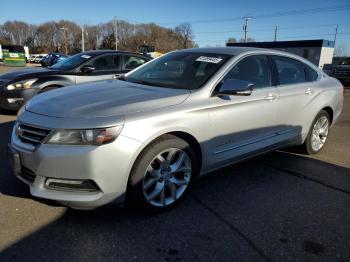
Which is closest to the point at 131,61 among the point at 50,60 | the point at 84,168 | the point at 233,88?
the point at 233,88

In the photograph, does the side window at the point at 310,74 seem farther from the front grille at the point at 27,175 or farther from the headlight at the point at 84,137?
the front grille at the point at 27,175

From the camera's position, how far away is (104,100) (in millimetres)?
3172

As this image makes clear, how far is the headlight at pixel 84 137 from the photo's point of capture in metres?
2.74

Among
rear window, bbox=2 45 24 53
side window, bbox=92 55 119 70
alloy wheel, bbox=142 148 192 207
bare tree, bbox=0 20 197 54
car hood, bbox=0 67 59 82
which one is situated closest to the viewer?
alloy wheel, bbox=142 148 192 207

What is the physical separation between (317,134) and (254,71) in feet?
6.06

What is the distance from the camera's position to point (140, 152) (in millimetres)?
2938

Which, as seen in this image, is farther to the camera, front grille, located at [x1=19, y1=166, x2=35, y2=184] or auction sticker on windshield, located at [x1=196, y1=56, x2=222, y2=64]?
auction sticker on windshield, located at [x1=196, y1=56, x2=222, y2=64]

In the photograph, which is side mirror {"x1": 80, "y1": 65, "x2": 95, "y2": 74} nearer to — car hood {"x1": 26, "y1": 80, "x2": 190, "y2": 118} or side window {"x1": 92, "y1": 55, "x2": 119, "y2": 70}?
side window {"x1": 92, "y1": 55, "x2": 119, "y2": 70}

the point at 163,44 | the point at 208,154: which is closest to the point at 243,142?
the point at 208,154

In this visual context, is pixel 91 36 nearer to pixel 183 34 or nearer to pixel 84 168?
pixel 183 34

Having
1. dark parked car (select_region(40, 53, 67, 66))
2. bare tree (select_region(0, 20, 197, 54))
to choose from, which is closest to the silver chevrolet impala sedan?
dark parked car (select_region(40, 53, 67, 66))

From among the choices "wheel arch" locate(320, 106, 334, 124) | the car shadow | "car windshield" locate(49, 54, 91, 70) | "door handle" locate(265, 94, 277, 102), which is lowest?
the car shadow

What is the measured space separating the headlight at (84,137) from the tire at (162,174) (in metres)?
0.36

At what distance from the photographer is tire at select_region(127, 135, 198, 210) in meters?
2.97
